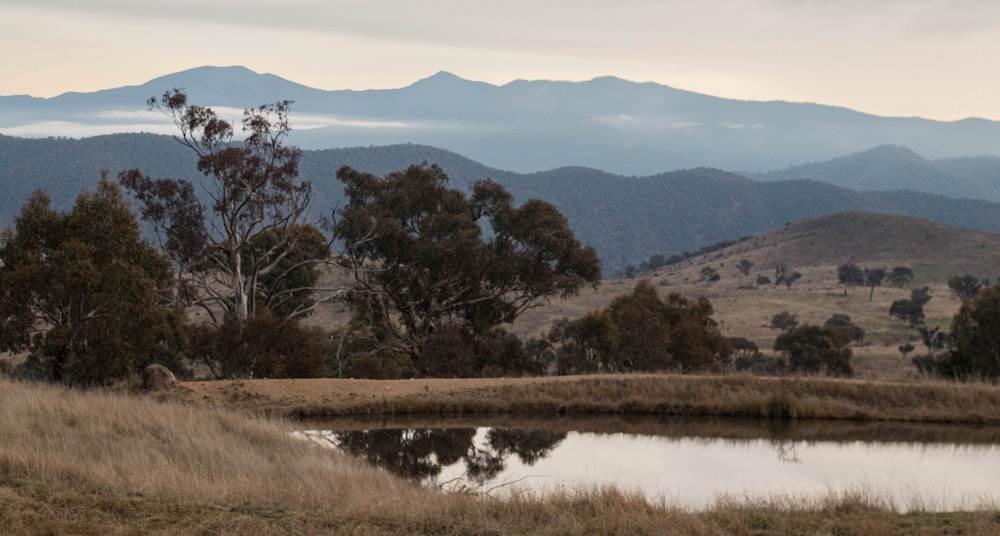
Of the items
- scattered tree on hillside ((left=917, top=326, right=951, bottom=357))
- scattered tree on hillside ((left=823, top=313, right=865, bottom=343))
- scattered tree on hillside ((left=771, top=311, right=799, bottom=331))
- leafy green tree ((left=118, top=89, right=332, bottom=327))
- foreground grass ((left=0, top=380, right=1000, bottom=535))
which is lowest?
scattered tree on hillside ((left=771, top=311, right=799, bottom=331))

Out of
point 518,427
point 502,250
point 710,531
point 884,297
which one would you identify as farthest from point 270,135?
point 884,297

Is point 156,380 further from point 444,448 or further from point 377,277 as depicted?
point 377,277

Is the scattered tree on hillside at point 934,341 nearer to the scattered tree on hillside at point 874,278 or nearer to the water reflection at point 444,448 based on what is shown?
the scattered tree on hillside at point 874,278

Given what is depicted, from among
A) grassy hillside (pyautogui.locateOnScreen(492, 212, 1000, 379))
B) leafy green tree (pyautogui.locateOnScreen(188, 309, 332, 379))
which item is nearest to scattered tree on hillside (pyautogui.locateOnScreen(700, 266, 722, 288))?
grassy hillside (pyautogui.locateOnScreen(492, 212, 1000, 379))

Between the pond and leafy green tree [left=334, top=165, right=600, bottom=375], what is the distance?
48.2 feet

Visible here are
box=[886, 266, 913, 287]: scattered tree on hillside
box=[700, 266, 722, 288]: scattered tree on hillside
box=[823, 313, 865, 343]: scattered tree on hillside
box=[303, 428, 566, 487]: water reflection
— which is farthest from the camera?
box=[700, 266, 722, 288]: scattered tree on hillside

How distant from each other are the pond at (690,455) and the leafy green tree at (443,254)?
14.7 meters

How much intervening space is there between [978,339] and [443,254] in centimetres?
1807

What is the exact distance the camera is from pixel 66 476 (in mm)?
10875

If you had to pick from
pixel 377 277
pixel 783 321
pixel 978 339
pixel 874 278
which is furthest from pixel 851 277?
pixel 377 277

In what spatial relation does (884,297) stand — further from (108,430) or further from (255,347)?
(108,430)

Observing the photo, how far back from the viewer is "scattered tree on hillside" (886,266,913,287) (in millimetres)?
101125

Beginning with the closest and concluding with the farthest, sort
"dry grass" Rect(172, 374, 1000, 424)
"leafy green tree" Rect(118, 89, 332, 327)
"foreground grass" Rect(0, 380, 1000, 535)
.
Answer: "foreground grass" Rect(0, 380, 1000, 535) → "dry grass" Rect(172, 374, 1000, 424) → "leafy green tree" Rect(118, 89, 332, 327)

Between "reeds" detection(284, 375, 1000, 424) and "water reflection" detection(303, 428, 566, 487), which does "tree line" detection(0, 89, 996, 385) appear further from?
"water reflection" detection(303, 428, 566, 487)
